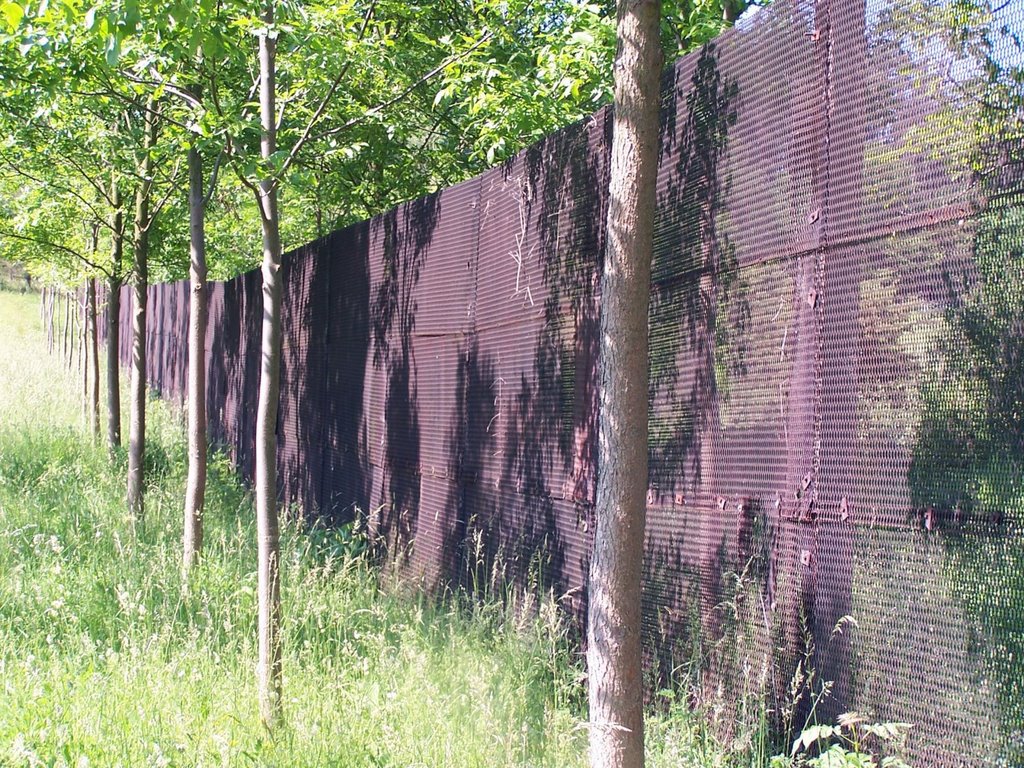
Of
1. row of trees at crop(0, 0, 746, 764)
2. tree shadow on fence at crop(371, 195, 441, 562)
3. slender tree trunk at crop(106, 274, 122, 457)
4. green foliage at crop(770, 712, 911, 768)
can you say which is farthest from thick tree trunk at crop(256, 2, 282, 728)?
slender tree trunk at crop(106, 274, 122, 457)

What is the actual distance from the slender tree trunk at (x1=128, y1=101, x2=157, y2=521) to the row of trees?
0.02 m

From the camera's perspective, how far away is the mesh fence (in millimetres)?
2877

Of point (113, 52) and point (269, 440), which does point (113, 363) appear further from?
point (113, 52)

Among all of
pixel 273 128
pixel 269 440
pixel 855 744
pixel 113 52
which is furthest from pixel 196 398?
pixel 855 744

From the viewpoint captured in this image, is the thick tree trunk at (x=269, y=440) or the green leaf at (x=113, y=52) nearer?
the green leaf at (x=113, y=52)

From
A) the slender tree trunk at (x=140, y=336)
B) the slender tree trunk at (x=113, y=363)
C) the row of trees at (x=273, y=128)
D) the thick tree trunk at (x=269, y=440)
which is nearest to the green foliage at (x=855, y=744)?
the row of trees at (x=273, y=128)

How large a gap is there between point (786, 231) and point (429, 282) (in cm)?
354

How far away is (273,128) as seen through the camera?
488 cm

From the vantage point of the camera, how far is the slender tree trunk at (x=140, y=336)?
7.89m

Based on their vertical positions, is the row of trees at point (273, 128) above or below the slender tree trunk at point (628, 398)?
above

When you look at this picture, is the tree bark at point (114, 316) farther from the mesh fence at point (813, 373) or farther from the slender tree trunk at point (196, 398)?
the mesh fence at point (813, 373)

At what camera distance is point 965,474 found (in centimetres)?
291

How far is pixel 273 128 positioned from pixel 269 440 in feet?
4.94

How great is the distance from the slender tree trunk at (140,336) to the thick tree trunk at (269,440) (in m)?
2.87
